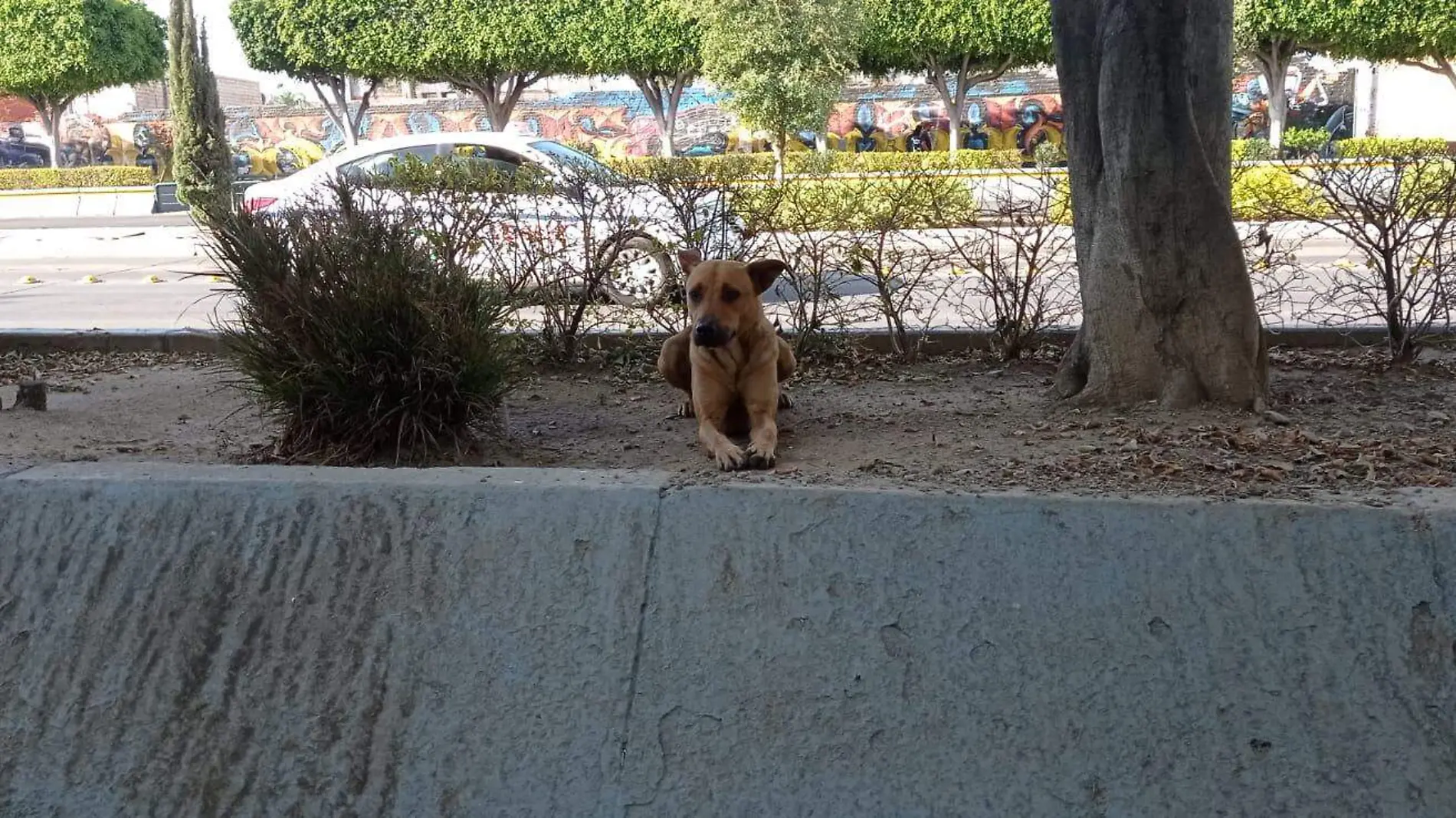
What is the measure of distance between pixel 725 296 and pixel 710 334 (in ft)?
0.72

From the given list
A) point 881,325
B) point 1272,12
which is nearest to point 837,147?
point 1272,12

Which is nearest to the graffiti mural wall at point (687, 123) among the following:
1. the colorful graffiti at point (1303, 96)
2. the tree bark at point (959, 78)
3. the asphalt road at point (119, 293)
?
the colorful graffiti at point (1303, 96)

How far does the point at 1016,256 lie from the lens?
6.31 metres

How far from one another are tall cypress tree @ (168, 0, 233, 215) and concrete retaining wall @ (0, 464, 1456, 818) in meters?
20.0

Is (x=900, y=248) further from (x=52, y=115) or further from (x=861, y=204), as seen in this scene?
(x=52, y=115)

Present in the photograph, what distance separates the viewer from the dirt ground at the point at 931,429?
3.68 meters

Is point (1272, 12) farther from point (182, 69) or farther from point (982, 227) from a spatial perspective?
point (982, 227)

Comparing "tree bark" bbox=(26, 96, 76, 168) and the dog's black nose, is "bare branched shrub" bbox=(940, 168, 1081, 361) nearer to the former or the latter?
the dog's black nose

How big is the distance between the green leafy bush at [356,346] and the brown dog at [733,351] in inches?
32.6

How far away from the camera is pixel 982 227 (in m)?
6.20

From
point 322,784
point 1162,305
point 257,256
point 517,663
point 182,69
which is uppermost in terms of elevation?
point 182,69

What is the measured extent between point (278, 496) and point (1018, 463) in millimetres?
2370

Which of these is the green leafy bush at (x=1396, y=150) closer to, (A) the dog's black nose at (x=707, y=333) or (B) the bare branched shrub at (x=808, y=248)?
(B) the bare branched shrub at (x=808, y=248)

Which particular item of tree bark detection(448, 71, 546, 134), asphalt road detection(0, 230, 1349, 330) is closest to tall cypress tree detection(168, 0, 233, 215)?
asphalt road detection(0, 230, 1349, 330)
